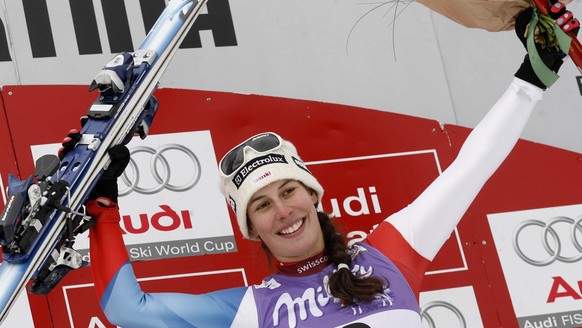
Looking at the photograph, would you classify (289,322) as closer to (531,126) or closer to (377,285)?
(377,285)

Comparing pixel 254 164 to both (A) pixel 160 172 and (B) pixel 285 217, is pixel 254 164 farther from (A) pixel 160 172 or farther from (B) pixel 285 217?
(A) pixel 160 172

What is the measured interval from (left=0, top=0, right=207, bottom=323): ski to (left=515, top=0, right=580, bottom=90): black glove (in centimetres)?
87

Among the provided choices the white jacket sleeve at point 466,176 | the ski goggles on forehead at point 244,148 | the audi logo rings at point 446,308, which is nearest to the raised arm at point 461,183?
the white jacket sleeve at point 466,176

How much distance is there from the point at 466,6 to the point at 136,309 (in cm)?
113

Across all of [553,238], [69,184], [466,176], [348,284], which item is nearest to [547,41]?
[466,176]

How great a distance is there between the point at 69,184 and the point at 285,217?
52 cm

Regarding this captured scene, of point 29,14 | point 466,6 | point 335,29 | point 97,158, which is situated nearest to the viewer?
point 97,158

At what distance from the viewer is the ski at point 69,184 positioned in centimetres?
276

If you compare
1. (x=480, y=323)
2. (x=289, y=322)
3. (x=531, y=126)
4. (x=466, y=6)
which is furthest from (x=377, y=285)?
(x=531, y=126)

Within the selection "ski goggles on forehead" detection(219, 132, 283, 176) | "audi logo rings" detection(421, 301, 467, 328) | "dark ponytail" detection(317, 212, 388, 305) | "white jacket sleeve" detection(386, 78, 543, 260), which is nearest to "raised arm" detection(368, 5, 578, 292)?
"white jacket sleeve" detection(386, 78, 543, 260)

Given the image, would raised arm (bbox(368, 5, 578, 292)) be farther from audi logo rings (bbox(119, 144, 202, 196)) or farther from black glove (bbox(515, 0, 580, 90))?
audi logo rings (bbox(119, 144, 202, 196))

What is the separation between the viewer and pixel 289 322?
296 cm

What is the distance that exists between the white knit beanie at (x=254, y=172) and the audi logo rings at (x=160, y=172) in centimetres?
66

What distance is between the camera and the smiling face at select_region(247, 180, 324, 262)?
299 centimetres
